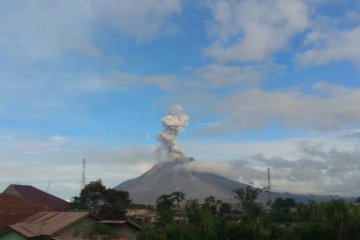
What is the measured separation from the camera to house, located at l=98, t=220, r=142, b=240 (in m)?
38.4

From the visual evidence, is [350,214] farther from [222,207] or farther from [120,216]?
[222,207]

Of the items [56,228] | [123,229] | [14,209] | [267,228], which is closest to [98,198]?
[14,209]

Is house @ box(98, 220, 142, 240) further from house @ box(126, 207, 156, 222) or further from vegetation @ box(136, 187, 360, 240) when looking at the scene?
house @ box(126, 207, 156, 222)

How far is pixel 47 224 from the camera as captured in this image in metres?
37.6

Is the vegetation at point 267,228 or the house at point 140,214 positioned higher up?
the house at point 140,214

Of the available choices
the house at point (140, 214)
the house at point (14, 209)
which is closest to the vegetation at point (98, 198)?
the house at point (140, 214)

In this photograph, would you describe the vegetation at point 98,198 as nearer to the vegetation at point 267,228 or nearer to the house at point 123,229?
the house at point 123,229

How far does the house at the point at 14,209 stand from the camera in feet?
144

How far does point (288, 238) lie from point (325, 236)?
2541 millimetres

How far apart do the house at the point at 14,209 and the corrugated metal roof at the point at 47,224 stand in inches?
184

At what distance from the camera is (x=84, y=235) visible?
3591 cm

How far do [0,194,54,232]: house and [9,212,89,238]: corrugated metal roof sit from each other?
15.4ft

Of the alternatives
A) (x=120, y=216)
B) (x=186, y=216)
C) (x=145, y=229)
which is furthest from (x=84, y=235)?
(x=120, y=216)

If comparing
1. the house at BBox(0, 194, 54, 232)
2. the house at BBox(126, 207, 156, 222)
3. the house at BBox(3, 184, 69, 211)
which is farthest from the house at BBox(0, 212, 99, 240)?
the house at BBox(3, 184, 69, 211)
